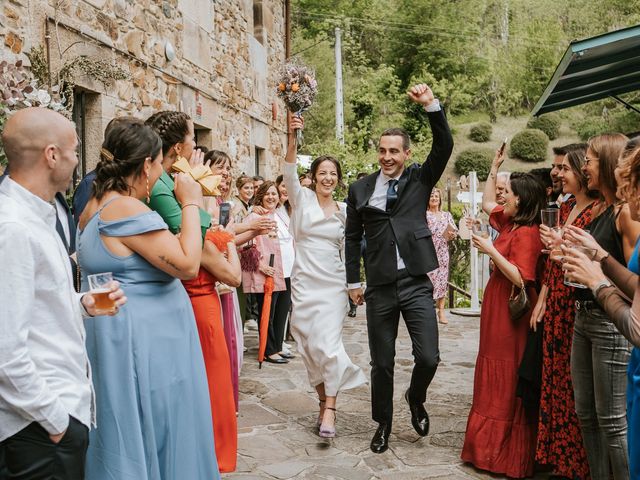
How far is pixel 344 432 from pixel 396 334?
1.02 m

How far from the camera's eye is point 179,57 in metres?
8.80

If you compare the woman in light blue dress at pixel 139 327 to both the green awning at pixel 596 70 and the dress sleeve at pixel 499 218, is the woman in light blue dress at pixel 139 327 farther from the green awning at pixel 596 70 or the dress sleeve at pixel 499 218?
the green awning at pixel 596 70

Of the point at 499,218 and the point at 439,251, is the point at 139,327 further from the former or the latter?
the point at 439,251

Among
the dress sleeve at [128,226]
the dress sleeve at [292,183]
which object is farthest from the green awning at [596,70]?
the dress sleeve at [128,226]

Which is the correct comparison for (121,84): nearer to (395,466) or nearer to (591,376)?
(395,466)

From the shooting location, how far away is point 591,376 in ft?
11.9

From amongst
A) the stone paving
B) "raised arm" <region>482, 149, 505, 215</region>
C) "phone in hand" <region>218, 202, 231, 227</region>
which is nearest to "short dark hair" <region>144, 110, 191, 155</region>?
"phone in hand" <region>218, 202, 231, 227</region>

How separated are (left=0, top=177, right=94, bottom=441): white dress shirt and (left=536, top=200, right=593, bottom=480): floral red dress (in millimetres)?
2864

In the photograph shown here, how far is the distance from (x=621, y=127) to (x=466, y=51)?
13.4m

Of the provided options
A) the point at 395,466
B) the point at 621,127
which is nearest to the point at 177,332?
the point at 395,466

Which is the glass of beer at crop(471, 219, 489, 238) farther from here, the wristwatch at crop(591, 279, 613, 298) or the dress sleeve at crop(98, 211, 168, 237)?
the dress sleeve at crop(98, 211, 168, 237)

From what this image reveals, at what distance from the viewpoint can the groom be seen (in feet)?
15.6

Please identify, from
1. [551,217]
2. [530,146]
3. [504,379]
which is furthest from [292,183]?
[530,146]

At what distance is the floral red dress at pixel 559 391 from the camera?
394 centimetres
